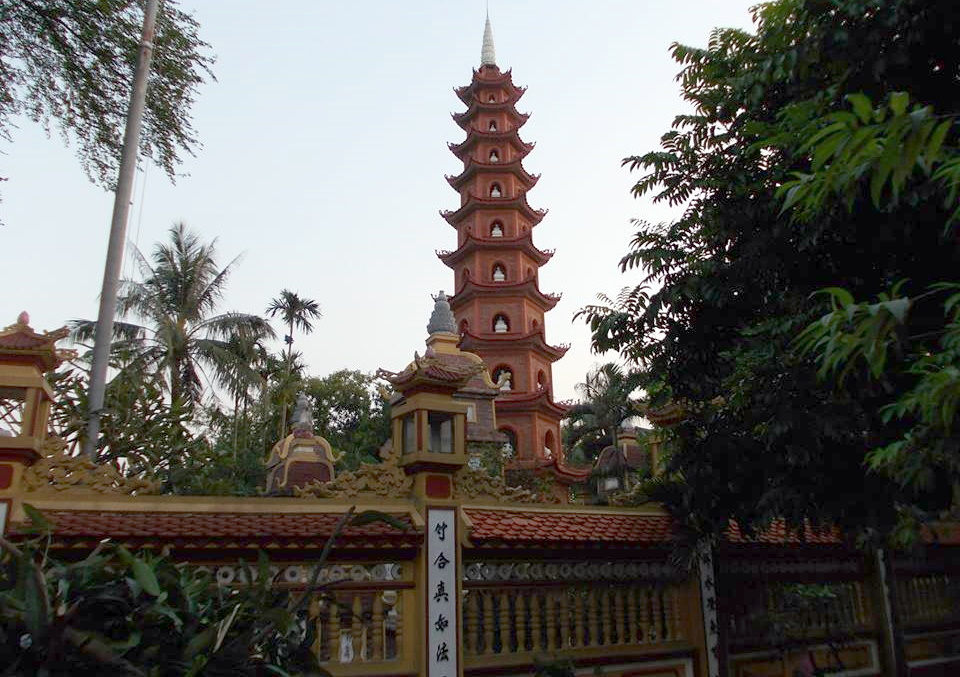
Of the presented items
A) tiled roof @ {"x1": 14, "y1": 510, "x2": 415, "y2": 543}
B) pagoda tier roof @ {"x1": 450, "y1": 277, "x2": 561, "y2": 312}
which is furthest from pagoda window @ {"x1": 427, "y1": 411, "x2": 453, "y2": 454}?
pagoda tier roof @ {"x1": 450, "y1": 277, "x2": 561, "y2": 312}

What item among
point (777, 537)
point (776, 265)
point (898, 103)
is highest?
point (776, 265)

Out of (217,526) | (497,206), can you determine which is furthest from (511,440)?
(217,526)

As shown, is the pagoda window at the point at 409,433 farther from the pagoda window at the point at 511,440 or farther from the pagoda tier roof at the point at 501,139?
the pagoda tier roof at the point at 501,139

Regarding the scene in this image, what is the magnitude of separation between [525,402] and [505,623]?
57.9ft

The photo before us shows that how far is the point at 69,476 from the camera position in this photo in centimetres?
591

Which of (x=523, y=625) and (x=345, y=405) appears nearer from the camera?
(x=523, y=625)

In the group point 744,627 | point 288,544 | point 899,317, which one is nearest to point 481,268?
point 744,627

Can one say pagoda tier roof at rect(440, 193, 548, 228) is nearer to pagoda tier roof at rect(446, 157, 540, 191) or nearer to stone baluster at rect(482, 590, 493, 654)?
pagoda tier roof at rect(446, 157, 540, 191)

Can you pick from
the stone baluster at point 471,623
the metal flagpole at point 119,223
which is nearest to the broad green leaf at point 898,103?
the stone baluster at point 471,623

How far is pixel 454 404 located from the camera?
23.3 feet

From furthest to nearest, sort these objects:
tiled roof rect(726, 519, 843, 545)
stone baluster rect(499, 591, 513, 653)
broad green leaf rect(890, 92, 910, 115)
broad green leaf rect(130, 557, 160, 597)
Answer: tiled roof rect(726, 519, 843, 545)
stone baluster rect(499, 591, 513, 653)
broad green leaf rect(130, 557, 160, 597)
broad green leaf rect(890, 92, 910, 115)

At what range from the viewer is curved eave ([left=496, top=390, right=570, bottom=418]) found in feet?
80.2

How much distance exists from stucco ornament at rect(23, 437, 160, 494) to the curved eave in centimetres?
1861

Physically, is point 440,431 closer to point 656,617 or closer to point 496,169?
point 656,617
